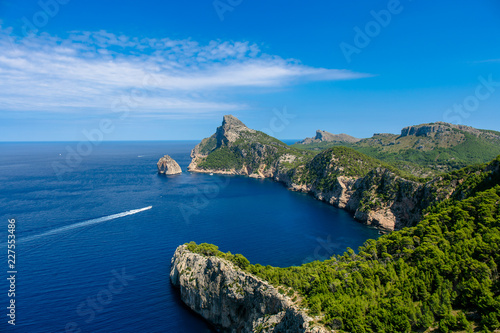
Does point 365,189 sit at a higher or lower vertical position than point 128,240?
higher

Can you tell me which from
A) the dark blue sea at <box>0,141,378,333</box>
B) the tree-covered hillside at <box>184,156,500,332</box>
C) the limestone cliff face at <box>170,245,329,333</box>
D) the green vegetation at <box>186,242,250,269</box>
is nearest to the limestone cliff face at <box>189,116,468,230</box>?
the dark blue sea at <box>0,141,378,333</box>

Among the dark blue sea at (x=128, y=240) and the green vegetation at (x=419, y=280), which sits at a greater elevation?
the green vegetation at (x=419, y=280)

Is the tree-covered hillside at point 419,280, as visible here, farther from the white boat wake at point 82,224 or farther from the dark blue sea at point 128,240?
the white boat wake at point 82,224

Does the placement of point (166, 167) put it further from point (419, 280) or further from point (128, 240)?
point (419, 280)

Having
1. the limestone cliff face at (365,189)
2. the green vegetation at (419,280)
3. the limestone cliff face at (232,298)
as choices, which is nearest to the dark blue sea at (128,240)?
the limestone cliff face at (232,298)

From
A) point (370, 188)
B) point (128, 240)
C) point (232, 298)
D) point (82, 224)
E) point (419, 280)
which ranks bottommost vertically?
point (128, 240)

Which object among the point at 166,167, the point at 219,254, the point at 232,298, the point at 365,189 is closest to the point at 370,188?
the point at 365,189
